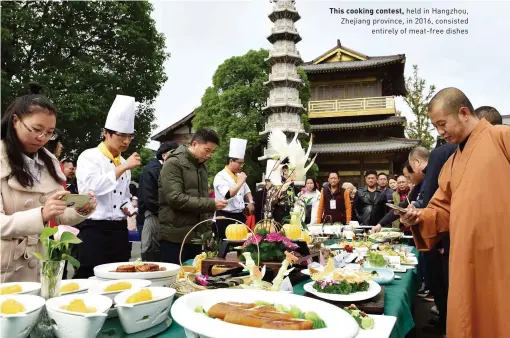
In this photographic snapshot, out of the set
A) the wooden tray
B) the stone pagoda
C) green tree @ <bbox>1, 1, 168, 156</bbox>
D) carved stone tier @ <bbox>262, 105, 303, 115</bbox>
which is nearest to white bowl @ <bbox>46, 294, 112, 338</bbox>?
the wooden tray

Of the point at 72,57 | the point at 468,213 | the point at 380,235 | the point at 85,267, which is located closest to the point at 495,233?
the point at 468,213

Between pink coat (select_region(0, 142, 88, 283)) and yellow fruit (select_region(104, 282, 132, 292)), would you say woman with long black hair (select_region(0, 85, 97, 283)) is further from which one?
yellow fruit (select_region(104, 282, 132, 292))

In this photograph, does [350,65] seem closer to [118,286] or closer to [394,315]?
[394,315]

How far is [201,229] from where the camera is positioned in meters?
2.70

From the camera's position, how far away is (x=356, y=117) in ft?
64.3

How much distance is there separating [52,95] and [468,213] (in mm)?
9872

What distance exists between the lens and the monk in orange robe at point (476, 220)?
1.81m

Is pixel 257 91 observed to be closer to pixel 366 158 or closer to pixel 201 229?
pixel 366 158

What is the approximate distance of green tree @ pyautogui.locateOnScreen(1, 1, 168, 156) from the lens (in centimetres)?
Result: 962

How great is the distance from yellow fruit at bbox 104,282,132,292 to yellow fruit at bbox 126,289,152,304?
5.8 inches

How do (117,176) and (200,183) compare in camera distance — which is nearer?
(117,176)

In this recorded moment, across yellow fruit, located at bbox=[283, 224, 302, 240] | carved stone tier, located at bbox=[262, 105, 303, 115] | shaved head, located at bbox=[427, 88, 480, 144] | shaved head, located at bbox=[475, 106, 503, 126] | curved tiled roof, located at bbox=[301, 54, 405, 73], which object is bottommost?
yellow fruit, located at bbox=[283, 224, 302, 240]

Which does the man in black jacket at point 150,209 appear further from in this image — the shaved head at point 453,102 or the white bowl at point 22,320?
the white bowl at point 22,320

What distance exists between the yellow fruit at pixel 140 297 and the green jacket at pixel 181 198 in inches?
48.9
